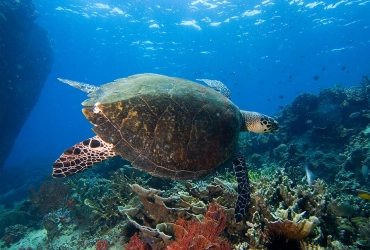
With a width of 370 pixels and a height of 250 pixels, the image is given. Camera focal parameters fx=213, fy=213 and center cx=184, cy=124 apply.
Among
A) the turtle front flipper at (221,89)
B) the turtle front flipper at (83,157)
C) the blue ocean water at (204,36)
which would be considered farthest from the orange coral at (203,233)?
the blue ocean water at (204,36)

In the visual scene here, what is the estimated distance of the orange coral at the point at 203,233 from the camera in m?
2.89

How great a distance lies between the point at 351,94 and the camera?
43.6 ft

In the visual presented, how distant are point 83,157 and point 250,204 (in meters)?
3.00

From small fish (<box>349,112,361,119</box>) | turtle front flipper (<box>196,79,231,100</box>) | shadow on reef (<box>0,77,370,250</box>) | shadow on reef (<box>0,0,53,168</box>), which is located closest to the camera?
shadow on reef (<box>0,77,370,250</box>)

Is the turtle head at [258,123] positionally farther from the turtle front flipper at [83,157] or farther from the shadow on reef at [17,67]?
the shadow on reef at [17,67]

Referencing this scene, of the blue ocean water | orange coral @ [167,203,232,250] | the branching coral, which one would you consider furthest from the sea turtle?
the blue ocean water

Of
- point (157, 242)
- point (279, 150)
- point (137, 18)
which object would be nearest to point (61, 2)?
point (137, 18)

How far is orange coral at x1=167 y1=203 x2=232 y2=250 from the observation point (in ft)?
9.47

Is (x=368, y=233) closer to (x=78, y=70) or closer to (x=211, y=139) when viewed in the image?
(x=211, y=139)

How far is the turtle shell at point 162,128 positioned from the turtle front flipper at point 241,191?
424 millimetres

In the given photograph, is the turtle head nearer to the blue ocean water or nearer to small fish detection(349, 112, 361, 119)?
small fish detection(349, 112, 361, 119)

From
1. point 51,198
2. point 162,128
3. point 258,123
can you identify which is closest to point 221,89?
point 258,123

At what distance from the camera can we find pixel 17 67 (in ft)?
69.5

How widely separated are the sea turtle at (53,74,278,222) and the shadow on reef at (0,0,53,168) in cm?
2149
